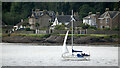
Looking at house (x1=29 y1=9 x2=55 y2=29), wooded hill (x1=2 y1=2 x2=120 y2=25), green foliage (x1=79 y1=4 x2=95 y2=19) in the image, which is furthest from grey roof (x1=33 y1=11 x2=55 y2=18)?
green foliage (x1=79 y1=4 x2=95 y2=19)

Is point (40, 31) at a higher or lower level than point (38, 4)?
lower

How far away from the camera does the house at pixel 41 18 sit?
100.0 feet

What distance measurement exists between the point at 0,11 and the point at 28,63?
53.4 ft

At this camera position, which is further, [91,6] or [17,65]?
[91,6]

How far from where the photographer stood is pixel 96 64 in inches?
645

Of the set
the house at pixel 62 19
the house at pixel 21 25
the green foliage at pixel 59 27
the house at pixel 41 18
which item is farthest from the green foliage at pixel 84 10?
the house at pixel 21 25

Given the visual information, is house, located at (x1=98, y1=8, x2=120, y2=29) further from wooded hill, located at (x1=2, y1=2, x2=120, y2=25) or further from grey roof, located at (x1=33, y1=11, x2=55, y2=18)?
grey roof, located at (x1=33, y1=11, x2=55, y2=18)

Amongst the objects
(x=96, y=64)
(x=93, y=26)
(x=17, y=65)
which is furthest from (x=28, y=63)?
(x=93, y=26)

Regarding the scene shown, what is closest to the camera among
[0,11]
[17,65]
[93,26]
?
[17,65]

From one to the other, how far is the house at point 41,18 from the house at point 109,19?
12.7 feet

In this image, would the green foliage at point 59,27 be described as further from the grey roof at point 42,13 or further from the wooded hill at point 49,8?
the wooded hill at point 49,8

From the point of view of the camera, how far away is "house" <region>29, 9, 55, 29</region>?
30480 millimetres

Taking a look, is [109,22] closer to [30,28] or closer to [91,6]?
[91,6]

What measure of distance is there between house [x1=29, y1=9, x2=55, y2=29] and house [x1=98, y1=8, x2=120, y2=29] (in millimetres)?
3879
